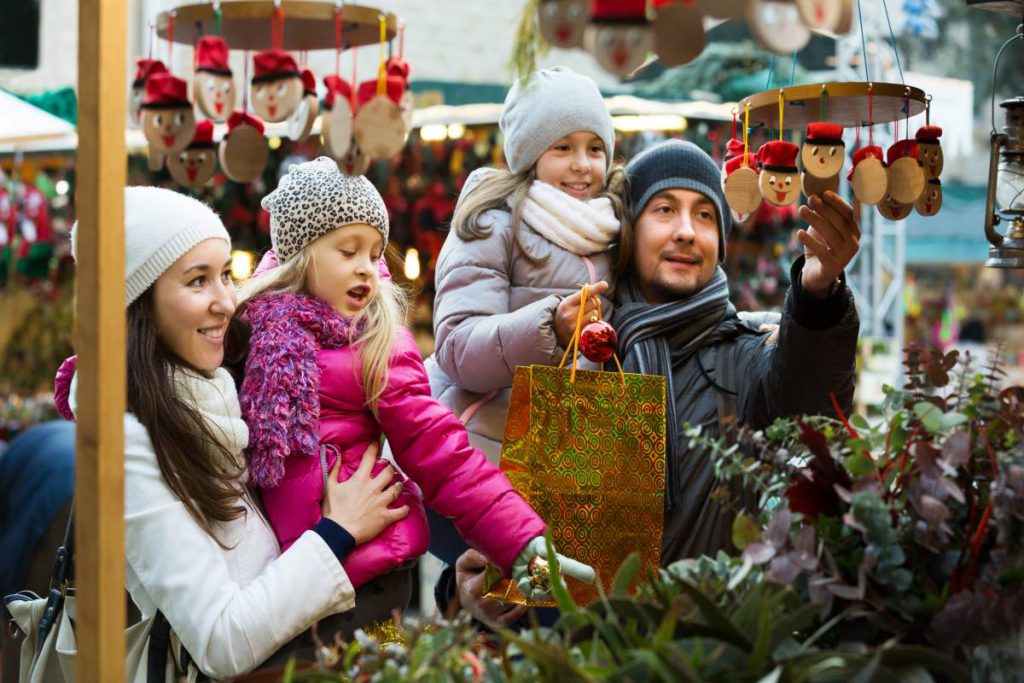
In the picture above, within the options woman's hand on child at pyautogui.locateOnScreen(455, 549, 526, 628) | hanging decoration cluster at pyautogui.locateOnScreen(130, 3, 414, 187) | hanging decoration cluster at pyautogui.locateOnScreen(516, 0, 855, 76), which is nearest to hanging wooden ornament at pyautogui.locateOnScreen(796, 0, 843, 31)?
hanging decoration cluster at pyautogui.locateOnScreen(516, 0, 855, 76)

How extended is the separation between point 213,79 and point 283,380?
1.76 feet

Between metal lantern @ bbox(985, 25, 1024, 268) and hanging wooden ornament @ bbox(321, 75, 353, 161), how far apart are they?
1.25 m

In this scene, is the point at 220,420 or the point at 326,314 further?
the point at 326,314

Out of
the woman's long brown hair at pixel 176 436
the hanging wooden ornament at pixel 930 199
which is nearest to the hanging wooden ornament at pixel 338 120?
the woman's long brown hair at pixel 176 436

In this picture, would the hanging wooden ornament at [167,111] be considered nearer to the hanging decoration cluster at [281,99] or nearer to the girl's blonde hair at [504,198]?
the hanging decoration cluster at [281,99]

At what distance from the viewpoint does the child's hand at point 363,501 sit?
197 cm

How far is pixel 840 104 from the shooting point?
2.14m

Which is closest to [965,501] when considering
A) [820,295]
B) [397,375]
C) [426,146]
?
[820,295]

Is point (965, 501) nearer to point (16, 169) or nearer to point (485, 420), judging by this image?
point (485, 420)

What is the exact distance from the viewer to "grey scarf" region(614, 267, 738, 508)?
2342 mm

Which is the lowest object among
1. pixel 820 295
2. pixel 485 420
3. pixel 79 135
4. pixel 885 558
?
pixel 485 420

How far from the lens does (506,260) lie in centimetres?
245

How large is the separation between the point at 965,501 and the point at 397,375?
98 centimetres

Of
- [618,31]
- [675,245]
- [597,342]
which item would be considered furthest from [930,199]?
[618,31]
